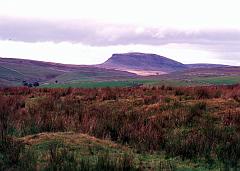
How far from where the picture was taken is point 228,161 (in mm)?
10391

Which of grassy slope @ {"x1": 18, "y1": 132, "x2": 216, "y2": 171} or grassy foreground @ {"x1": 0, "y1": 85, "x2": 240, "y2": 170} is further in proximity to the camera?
grassy slope @ {"x1": 18, "y1": 132, "x2": 216, "y2": 171}

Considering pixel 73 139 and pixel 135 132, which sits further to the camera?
pixel 135 132

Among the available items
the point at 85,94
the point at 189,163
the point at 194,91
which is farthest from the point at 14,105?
the point at 189,163

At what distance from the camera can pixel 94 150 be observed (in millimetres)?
10734

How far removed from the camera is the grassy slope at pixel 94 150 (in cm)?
984

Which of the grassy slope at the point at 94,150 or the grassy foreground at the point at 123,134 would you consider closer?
the grassy foreground at the point at 123,134

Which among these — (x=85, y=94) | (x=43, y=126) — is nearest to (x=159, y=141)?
(x=43, y=126)

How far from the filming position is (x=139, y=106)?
17531 millimetres

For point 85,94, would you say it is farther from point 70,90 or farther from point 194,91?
point 194,91

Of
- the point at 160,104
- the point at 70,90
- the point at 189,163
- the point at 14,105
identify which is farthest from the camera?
the point at 70,90

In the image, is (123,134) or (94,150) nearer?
(94,150)

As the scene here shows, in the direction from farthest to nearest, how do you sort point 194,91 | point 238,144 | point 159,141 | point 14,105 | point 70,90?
point 70,90 < point 194,91 < point 14,105 < point 159,141 < point 238,144

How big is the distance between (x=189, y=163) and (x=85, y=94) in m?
12.3

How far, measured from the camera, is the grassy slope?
387 inches
